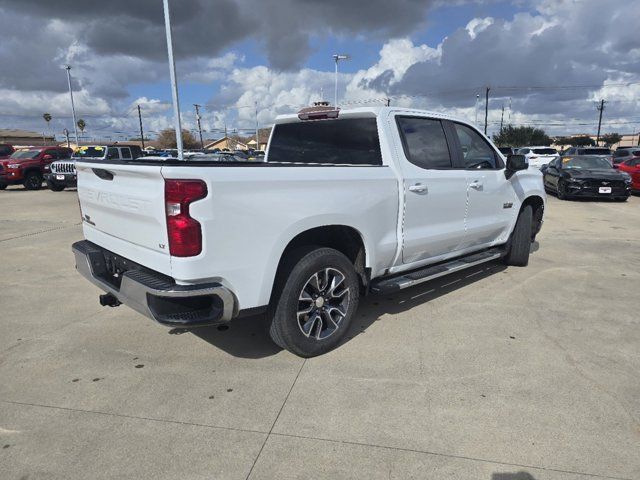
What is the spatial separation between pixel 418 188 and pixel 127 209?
2.38 m

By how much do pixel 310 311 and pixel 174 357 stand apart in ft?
3.74

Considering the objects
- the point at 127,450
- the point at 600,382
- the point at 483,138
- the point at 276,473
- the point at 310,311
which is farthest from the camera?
the point at 483,138

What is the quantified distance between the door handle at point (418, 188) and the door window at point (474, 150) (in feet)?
3.09

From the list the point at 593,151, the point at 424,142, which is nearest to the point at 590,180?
the point at 593,151

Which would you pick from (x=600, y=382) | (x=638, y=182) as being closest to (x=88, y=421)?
(x=600, y=382)

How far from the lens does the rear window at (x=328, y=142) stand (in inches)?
163

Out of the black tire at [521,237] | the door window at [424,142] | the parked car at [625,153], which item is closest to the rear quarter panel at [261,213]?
the door window at [424,142]

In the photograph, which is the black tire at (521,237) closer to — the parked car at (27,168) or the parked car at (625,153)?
the parked car at (625,153)

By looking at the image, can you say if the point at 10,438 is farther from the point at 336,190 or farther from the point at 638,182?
the point at 638,182

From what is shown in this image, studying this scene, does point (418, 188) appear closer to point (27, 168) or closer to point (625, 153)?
point (27, 168)

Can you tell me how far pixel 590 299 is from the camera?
4918 mm

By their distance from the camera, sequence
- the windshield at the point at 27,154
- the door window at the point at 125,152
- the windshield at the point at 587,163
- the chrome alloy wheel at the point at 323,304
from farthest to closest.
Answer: the door window at the point at 125,152, the windshield at the point at 27,154, the windshield at the point at 587,163, the chrome alloy wheel at the point at 323,304

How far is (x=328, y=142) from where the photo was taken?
14.9 ft

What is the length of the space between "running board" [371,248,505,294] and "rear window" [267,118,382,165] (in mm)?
1053
